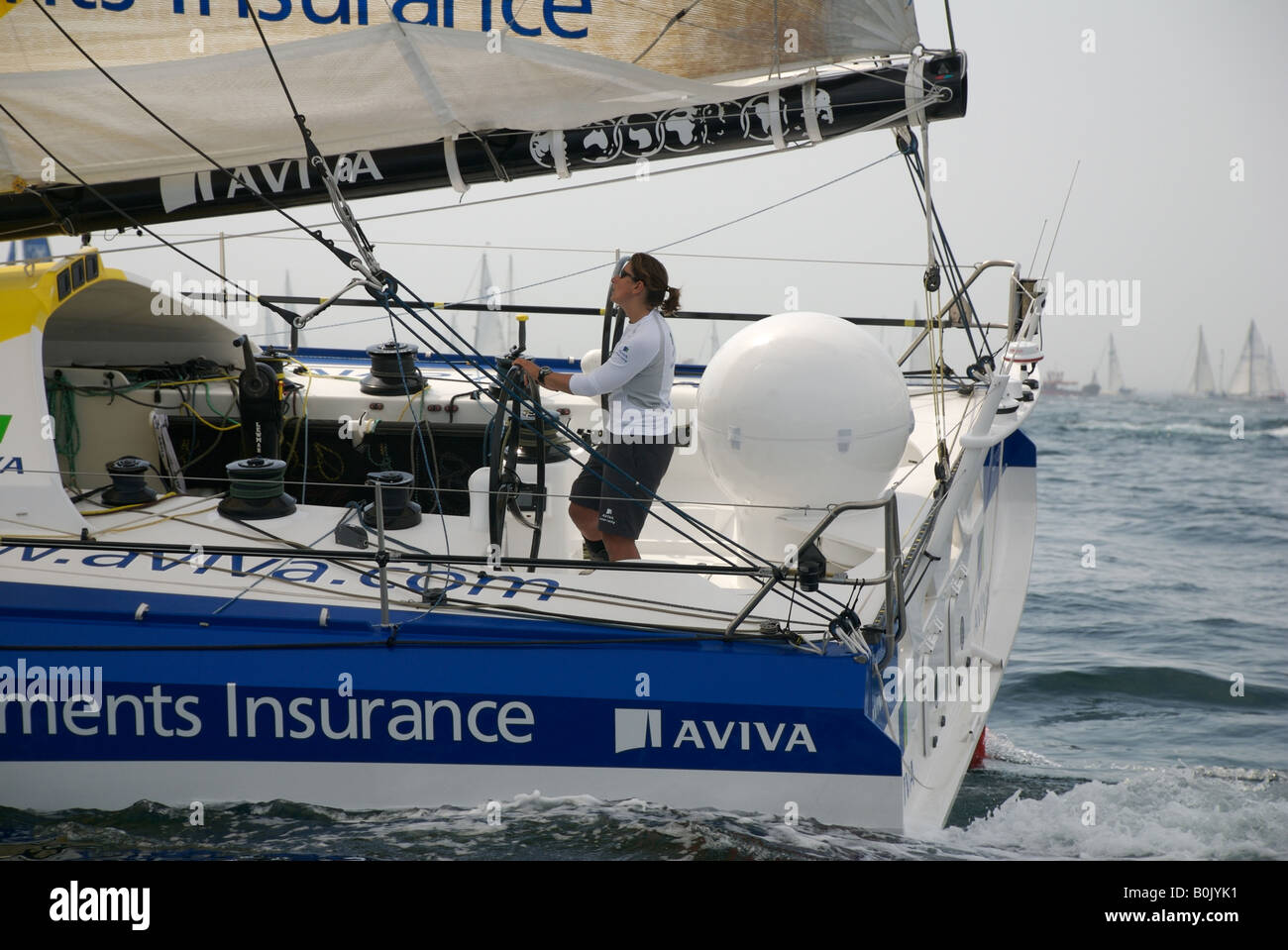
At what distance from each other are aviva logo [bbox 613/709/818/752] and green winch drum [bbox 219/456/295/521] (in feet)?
5.78

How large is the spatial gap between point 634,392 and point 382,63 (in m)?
1.64

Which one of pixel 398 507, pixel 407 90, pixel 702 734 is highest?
pixel 407 90

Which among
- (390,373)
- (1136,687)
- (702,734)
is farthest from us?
(1136,687)

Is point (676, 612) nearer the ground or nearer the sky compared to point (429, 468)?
nearer the ground

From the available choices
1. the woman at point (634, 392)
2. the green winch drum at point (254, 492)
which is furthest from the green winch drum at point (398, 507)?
the woman at point (634, 392)

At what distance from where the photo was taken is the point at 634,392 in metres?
4.29

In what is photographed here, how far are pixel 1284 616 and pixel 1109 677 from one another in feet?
9.47

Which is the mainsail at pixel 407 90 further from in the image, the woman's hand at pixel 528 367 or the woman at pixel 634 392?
the woman's hand at pixel 528 367

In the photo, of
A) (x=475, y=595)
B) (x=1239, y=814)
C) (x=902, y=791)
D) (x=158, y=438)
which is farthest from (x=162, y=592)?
(x=1239, y=814)

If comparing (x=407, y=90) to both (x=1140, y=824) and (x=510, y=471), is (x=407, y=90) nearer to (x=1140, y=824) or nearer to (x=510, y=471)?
(x=510, y=471)

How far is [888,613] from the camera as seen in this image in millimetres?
3580

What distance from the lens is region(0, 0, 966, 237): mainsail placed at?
15.0ft

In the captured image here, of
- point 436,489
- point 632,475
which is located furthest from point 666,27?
point 436,489

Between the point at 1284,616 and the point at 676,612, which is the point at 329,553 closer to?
the point at 676,612
